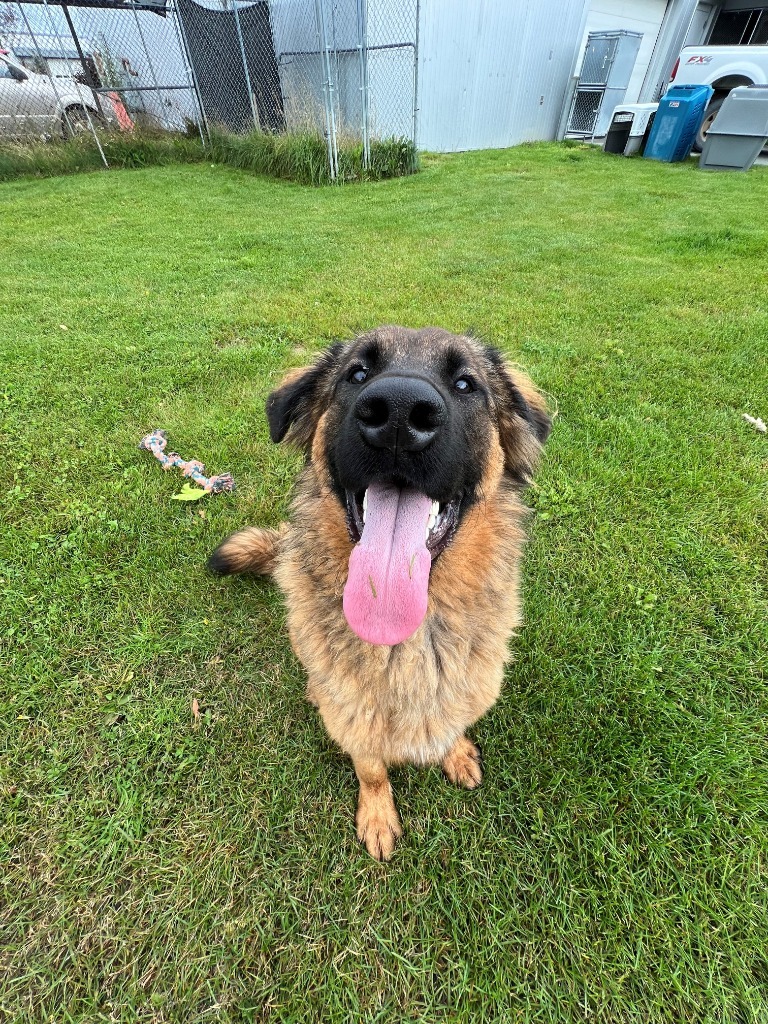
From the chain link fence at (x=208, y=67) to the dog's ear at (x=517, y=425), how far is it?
35.7 feet

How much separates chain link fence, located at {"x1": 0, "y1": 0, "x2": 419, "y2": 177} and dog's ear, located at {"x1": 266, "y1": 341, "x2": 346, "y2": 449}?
35.1 ft

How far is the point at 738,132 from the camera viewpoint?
1178cm

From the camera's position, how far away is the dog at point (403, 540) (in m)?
1.52

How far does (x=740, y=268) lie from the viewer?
22.0 feet

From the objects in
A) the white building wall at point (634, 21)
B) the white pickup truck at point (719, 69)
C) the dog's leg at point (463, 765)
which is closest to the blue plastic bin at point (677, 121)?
the white pickup truck at point (719, 69)

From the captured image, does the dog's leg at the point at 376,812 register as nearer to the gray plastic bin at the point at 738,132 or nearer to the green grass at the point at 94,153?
the green grass at the point at 94,153

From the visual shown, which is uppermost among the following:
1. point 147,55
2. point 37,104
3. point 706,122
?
point 147,55

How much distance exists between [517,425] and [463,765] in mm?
1551

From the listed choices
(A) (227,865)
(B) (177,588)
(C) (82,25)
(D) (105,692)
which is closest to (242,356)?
(B) (177,588)

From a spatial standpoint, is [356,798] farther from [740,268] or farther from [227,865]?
[740,268]

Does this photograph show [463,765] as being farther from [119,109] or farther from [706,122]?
[706,122]

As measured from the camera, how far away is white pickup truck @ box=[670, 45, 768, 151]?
42.4 feet

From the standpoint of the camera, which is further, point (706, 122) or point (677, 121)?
point (706, 122)

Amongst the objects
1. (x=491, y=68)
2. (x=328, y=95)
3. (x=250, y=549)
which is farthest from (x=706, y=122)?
(x=250, y=549)
